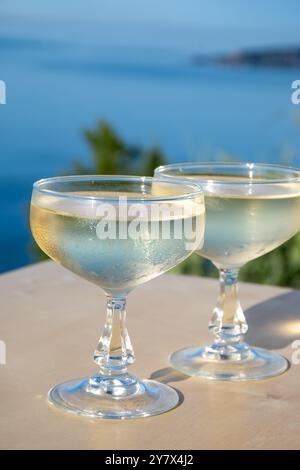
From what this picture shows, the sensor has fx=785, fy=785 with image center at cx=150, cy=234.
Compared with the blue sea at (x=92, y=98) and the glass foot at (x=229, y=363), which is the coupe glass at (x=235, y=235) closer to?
the glass foot at (x=229, y=363)

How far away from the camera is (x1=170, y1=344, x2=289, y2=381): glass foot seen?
0.95 meters

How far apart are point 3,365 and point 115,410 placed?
0.19 metres

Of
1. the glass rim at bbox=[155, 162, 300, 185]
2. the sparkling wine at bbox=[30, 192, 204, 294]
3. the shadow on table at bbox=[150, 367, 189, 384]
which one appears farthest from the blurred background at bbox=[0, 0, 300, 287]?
the sparkling wine at bbox=[30, 192, 204, 294]

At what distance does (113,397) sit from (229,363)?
0.67 feet

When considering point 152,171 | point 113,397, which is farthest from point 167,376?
point 152,171

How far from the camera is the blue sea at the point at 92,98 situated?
466 cm

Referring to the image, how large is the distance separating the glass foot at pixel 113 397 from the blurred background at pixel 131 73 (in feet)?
11.8

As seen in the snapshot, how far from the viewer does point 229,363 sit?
1.00 m

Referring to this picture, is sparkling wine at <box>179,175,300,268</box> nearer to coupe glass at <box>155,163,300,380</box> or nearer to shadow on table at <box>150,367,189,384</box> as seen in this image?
coupe glass at <box>155,163,300,380</box>

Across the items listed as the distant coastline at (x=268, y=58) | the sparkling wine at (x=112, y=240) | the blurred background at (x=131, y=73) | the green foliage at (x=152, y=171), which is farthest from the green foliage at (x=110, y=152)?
the sparkling wine at (x=112, y=240)

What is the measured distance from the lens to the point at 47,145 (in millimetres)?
4801

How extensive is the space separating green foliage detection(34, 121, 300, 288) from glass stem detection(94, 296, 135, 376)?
1.79 m
